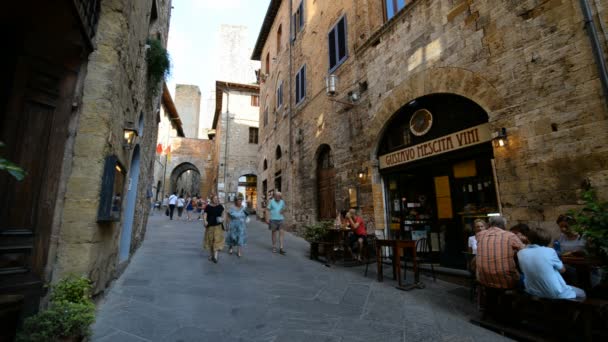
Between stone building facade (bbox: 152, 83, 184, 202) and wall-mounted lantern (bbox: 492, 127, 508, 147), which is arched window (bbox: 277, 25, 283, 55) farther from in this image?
wall-mounted lantern (bbox: 492, 127, 508, 147)

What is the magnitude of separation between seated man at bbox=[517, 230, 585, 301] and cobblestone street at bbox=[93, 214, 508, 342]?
65 cm

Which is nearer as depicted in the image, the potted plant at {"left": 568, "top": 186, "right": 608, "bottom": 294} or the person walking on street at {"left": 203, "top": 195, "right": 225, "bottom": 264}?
the potted plant at {"left": 568, "top": 186, "right": 608, "bottom": 294}

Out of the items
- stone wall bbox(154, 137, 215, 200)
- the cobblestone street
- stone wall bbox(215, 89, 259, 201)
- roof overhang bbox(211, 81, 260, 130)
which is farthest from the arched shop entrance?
stone wall bbox(154, 137, 215, 200)

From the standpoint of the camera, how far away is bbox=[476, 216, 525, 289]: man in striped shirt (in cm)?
324

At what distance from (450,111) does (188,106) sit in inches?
1496

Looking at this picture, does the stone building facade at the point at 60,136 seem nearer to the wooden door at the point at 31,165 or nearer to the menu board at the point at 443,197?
the wooden door at the point at 31,165

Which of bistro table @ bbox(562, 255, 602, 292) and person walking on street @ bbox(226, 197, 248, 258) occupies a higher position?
person walking on street @ bbox(226, 197, 248, 258)

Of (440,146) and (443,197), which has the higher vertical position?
(440,146)

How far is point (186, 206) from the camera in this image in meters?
17.8

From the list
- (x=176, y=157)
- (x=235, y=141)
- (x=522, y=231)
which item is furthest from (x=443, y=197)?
(x=176, y=157)

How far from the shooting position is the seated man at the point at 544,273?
279cm

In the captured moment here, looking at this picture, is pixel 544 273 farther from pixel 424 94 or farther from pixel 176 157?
pixel 176 157

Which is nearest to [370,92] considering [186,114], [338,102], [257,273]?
[338,102]

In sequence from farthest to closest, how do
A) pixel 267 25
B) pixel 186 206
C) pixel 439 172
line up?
pixel 186 206, pixel 267 25, pixel 439 172
